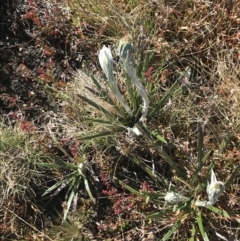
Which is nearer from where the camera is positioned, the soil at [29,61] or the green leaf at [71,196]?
the green leaf at [71,196]

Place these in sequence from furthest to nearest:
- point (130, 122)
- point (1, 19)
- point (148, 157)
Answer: point (1, 19), point (148, 157), point (130, 122)

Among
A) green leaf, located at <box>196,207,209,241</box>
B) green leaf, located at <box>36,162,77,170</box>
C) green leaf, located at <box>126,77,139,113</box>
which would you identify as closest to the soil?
green leaf, located at <box>36,162,77,170</box>

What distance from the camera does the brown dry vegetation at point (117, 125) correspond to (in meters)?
2.25

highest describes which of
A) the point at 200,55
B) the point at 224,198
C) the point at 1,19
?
the point at 1,19

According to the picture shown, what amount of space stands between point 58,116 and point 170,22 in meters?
0.73

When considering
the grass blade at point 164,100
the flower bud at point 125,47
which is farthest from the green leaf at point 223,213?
the flower bud at point 125,47

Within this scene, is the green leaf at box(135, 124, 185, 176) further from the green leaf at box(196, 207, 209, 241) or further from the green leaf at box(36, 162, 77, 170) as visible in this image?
the green leaf at box(36, 162, 77, 170)

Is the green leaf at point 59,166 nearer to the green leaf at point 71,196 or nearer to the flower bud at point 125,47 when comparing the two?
the green leaf at point 71,196

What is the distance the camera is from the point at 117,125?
2195 mm

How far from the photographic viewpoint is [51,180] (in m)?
2.47

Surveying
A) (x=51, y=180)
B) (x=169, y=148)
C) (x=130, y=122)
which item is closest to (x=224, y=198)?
(x=169, y=148)

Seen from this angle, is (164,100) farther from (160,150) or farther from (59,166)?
(59,166)

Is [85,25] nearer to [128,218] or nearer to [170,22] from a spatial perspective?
[170,22]

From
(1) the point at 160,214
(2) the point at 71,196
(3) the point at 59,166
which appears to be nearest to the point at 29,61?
(3) the point at 59,166
